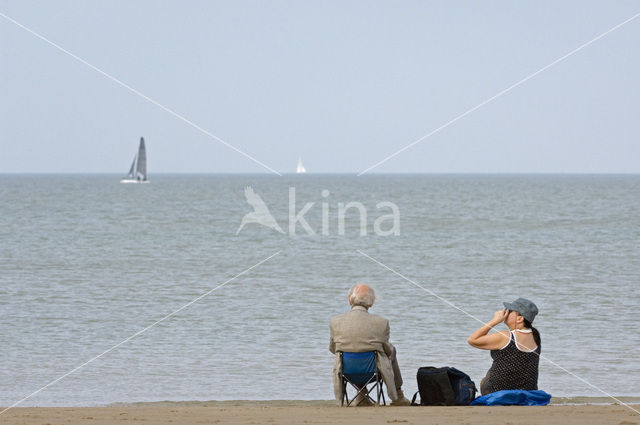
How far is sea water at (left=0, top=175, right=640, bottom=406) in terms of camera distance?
372 inches

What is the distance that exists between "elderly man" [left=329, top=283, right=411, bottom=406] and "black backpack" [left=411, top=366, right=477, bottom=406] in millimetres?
179

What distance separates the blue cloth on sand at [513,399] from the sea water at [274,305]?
1990mm

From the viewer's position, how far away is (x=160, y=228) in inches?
1526

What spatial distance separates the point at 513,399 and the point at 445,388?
487 millimetres

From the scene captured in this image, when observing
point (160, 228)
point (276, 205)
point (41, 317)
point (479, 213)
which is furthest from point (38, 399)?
point (276, 205)

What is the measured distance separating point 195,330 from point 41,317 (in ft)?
8.12

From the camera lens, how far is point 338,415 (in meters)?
6.63

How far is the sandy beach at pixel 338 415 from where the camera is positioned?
249 inches

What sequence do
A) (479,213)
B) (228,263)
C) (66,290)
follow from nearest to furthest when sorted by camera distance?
(66,290)
(228,263)
(479,213)

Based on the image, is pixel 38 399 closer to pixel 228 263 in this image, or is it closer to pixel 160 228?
pixel 228 263
